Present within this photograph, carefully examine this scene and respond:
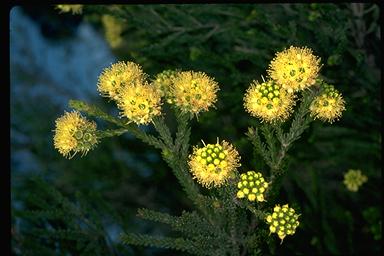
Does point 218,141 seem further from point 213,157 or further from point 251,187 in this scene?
point 251,187

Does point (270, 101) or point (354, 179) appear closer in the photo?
point (270, 101)

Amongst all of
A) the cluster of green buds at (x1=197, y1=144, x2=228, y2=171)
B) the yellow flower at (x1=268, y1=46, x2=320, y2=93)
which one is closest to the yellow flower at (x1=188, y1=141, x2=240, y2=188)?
the cluster of green buds at (x1=197, y1=144, x2=228, y2=171)

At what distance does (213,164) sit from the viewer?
7.39ft

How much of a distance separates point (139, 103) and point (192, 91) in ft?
0.91

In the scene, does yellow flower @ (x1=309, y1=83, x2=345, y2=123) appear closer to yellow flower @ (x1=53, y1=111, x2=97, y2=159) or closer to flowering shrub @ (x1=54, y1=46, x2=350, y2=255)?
flowering shrub @ (x1=54, y1=46, x2=350, y2=255)

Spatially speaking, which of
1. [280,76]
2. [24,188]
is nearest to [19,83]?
[24,188]

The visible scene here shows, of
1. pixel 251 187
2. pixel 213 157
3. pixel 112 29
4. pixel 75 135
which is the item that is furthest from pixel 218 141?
pixel 112 29

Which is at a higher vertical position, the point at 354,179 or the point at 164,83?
the point at 164,83

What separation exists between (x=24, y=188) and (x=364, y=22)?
4581 millimetres

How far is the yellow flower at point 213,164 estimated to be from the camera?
2.26 meters

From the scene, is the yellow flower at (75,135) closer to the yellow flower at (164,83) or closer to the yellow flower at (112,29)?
the yellow flower at (164,83)

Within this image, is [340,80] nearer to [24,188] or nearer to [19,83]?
[24,188]

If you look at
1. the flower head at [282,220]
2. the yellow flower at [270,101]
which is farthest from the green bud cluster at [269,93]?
the flower head at [282,220]

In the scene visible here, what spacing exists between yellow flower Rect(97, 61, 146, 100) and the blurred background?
22 cm
